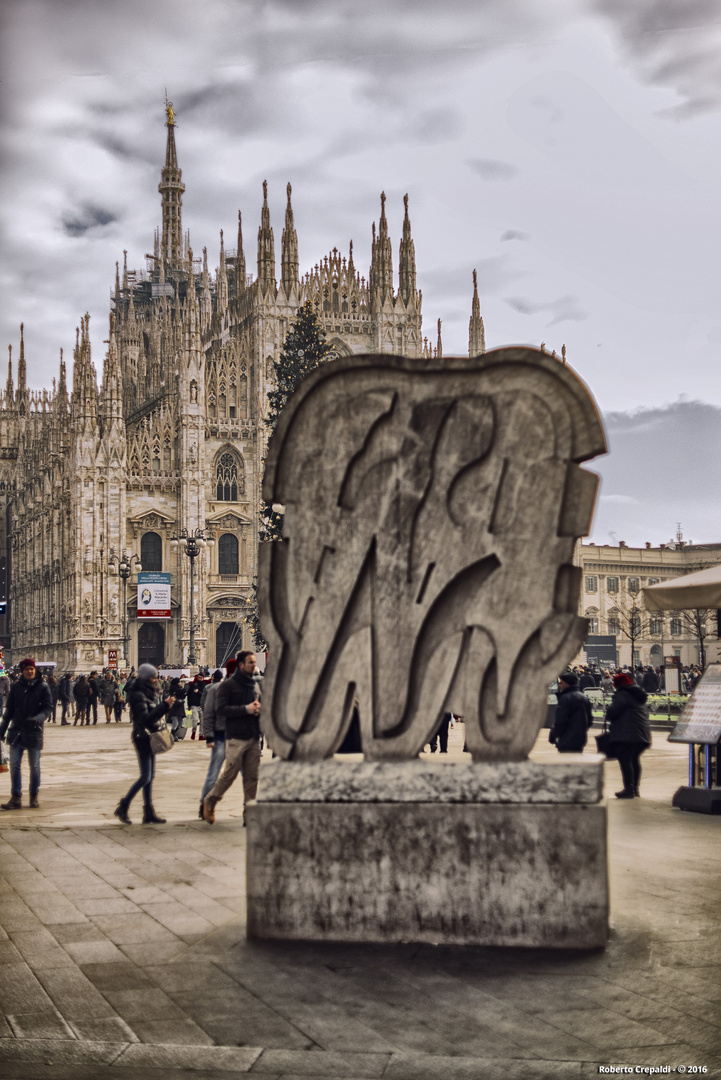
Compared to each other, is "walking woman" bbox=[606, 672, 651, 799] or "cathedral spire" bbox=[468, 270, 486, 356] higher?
"cathedral spire" bbox=[468, 270, 486, 356]

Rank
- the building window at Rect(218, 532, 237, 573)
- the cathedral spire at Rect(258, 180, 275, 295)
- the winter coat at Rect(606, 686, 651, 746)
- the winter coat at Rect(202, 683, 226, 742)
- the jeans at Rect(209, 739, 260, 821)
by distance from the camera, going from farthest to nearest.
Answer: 1. the cathedral spire at Rect(258, 180, 275, 295)
2. the building window at Rect(218, 532, 237, 573)
3. the winter coat at Rect(606, 686, 651, 746)
4. the winter coat at Rect(202, 683, 226, 742)
5. the jeans at Rect(209, 739, 260, 821)

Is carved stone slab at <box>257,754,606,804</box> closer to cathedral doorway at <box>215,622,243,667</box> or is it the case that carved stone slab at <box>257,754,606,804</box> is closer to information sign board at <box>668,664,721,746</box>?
information sign board at <box>668,664,721,746</box>

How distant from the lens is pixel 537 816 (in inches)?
226

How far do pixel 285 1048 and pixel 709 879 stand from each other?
398 cm

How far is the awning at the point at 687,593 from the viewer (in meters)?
10.4

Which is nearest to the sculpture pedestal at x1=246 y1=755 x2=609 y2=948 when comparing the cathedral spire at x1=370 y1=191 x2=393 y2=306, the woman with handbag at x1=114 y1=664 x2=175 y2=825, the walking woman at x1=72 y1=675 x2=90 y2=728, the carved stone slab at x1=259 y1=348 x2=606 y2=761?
the carved stone slab at x1=259 y1=348 x2=606 y2=761

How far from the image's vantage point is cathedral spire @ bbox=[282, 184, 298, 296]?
6006 cm

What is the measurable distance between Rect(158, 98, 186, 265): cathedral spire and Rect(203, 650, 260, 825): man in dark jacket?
81898mm

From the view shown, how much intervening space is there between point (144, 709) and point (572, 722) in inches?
160

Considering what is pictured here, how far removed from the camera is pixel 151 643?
2185 inches

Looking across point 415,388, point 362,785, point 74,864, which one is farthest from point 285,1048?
point 74,864

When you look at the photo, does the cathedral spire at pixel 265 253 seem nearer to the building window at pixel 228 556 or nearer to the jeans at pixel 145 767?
the building window at pixel 228 556

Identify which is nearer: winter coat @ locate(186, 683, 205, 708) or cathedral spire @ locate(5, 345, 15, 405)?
winter coat @ locate(186, 683, 205, 708)

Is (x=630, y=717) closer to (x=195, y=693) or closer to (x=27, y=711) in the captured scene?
(x=27, y=711)
